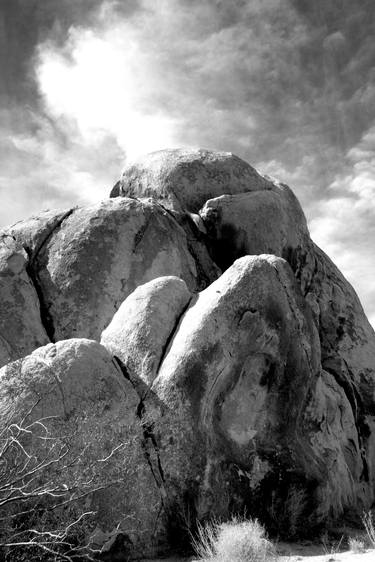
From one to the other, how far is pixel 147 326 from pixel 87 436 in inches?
115

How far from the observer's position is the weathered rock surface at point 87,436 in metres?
9.52

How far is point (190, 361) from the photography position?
37.1 ft

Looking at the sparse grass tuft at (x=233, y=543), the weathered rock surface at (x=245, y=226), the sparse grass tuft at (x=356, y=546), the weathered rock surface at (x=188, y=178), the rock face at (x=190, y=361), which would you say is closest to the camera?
the sparse grass tuft at (x=233, y=543)

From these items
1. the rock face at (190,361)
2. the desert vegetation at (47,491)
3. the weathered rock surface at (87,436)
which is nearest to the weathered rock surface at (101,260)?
the rock face at (190,361)

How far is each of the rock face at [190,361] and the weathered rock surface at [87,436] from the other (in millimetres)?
30

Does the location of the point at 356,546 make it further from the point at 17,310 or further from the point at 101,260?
the point at 17,310

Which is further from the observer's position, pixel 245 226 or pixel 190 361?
pixel 245 226

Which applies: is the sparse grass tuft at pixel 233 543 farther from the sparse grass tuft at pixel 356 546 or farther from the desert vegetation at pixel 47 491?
the desert vegetation at pixel 47 491

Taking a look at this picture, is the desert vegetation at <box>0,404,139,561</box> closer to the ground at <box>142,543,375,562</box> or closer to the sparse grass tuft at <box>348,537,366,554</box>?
the ground at <box>142,543,375,562</box>

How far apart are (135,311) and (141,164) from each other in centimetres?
903

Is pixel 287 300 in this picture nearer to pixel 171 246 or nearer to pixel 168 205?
pixel 171 246

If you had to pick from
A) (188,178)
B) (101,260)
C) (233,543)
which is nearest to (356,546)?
(233,543)

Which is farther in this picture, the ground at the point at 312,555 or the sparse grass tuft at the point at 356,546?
the sparse grass tuft at the point at 356,546

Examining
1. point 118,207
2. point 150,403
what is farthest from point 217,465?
point 118,207
